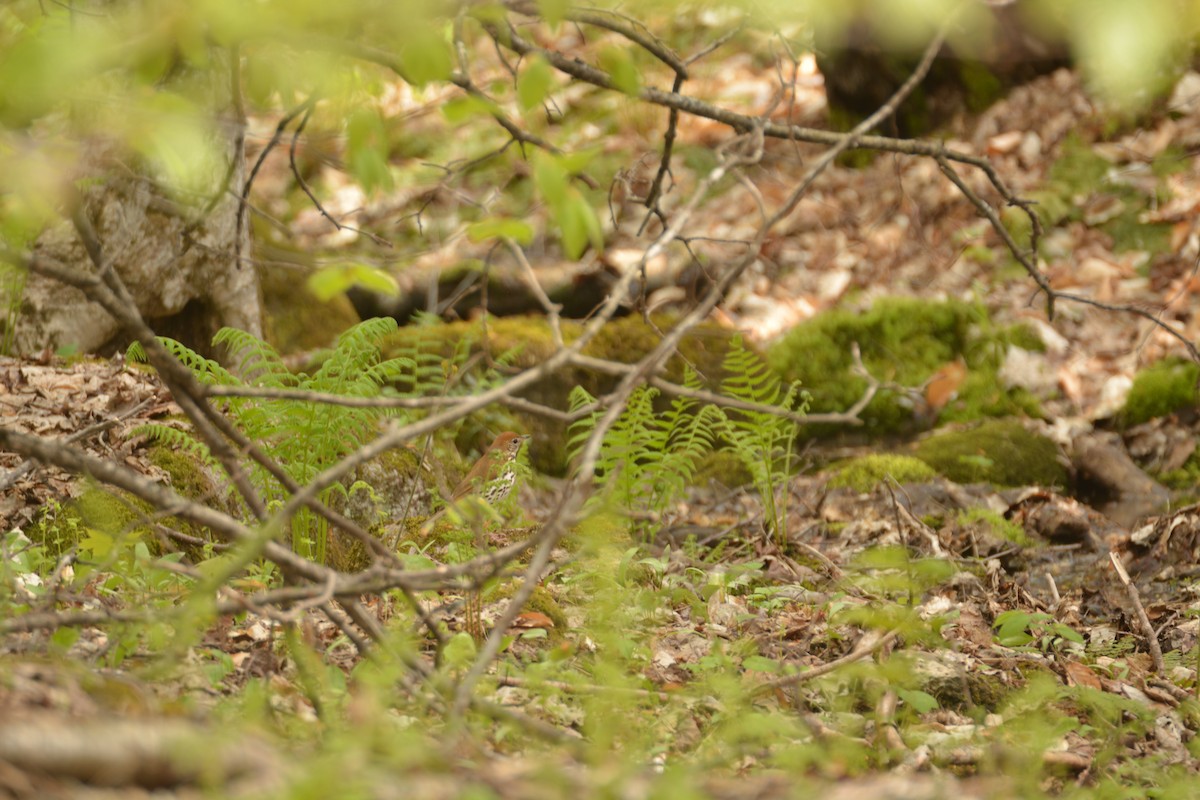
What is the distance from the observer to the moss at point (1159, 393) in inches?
236

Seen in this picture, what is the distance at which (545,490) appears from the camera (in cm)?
572

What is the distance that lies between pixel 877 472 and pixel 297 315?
12.3 ft

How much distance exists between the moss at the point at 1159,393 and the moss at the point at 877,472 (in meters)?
1.54

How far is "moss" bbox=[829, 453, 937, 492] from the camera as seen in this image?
524 centimetres

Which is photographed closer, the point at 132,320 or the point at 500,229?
the point at 500,229

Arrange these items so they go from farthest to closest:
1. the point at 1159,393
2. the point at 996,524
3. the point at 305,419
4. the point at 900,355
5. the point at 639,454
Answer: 1. the point at 900,355
2. the point at 1159,393
3. the point at 996,524
4. the point at 639,454
5. the point at 305,419

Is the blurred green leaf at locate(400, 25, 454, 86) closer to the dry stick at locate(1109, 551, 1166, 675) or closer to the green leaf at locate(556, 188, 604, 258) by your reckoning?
the green leaf at locate(556, 188, 604, 258)

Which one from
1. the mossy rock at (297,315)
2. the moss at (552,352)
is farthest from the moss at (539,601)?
the mossy rock at (297,315)

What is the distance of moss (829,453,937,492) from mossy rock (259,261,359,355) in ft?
10.8

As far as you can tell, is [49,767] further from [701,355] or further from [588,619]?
[701,355]

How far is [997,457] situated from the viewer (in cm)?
563

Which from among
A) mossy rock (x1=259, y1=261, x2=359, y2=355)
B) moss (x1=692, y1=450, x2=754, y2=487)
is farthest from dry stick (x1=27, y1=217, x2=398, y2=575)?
mossy rock (x1=259, y1=261, x2=359, y2=355)

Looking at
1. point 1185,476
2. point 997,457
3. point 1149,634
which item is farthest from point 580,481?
point 1185,476

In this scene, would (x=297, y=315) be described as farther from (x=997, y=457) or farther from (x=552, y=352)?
(x=997, y=457)
